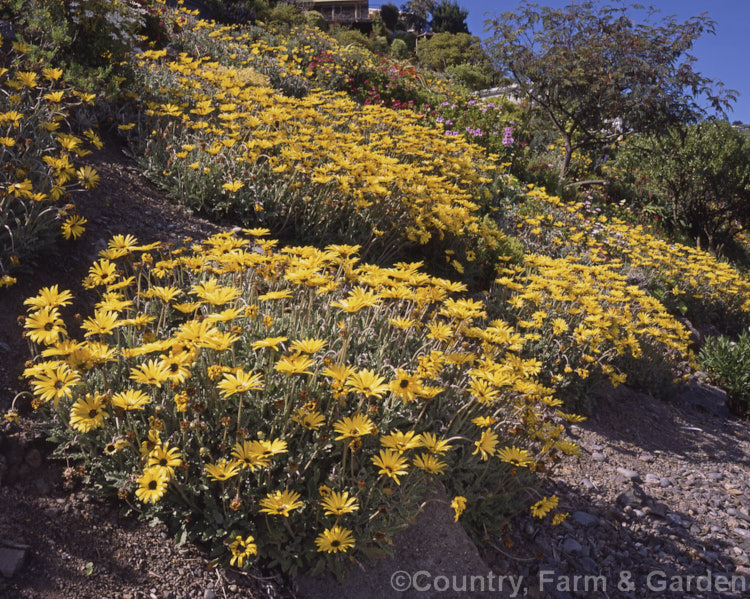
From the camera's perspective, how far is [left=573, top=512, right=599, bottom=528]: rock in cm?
328

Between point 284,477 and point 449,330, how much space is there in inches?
46.9

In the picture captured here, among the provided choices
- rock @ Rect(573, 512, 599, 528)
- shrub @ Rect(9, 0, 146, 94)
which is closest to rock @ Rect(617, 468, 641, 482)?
rock @ Rect(573, 512, 599, 528)

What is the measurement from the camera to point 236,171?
507 cm

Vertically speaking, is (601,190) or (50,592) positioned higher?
(601,190)

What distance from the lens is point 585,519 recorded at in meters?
3.30

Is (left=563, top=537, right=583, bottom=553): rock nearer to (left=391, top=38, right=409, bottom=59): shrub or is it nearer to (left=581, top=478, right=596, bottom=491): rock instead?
(left=581, top=478, right=596, bottom=491): rock

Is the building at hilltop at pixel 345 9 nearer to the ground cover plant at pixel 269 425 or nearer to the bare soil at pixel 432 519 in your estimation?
the bare soil at pixel 432 519

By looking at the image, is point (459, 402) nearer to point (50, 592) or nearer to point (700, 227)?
point (50, 592)

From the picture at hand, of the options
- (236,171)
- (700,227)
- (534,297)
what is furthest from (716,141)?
(236,171)

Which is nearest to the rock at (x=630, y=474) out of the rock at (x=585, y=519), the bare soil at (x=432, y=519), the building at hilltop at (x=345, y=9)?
the bare soil at (x=432, y=519)

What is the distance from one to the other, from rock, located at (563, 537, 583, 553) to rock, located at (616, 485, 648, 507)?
72cm

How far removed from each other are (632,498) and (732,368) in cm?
374

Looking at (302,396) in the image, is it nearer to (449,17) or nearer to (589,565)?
(589,565)

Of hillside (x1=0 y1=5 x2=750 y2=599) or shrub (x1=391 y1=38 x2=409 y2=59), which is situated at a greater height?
shrub (x1=391 y1=38 x2=409 y2=59)
